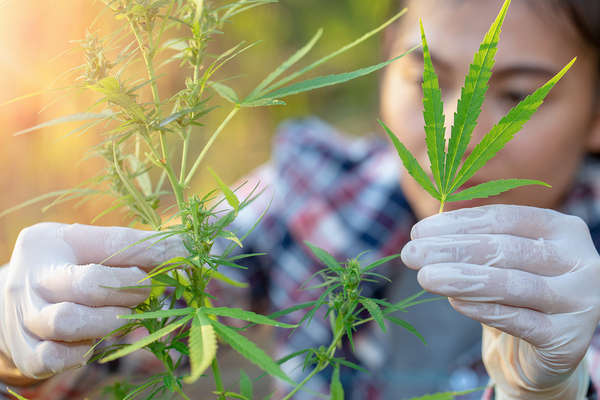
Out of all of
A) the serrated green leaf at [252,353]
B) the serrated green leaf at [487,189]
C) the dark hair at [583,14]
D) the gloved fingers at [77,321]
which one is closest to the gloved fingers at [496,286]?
the serrated green leaf at [487,189]

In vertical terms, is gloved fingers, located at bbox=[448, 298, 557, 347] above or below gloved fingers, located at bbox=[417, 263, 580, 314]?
below

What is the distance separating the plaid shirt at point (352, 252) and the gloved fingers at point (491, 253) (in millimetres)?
767

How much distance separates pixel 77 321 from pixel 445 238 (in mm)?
395

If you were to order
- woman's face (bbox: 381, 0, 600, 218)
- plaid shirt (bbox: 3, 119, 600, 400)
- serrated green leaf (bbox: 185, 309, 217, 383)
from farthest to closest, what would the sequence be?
plaid shirt (bbox: 3, 119, 600, 400) → woman's face (bbox: 381, 0, 600, 218) → serrated green leaf (bbox: 185, 309, 217, 383)

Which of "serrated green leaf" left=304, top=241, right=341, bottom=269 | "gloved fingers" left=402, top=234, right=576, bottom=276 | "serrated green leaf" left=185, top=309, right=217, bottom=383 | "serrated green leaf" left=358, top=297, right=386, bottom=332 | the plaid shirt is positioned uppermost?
"serrated green leaf" left=185, top=309, right=217, bottom=383

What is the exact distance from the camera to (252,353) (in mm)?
227

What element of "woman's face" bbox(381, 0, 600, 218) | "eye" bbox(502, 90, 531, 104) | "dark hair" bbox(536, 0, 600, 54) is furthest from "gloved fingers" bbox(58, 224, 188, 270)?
"dark hair" bbox(536, 0, 600, 54)

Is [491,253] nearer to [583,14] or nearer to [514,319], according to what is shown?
[514,319]

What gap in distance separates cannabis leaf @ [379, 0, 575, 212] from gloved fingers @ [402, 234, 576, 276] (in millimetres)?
95

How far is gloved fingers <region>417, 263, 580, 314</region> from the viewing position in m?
0.38

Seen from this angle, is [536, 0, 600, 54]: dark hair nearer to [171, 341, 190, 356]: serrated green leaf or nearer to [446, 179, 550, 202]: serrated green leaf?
[446, 179, 550, 202]: serrated green leaf

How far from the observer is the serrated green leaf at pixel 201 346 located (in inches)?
7.5

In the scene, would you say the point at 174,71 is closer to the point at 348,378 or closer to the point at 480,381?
the point at 348,378

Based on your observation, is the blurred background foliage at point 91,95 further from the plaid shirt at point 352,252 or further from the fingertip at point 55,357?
the plaid shirt at point 352,252
